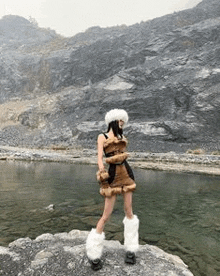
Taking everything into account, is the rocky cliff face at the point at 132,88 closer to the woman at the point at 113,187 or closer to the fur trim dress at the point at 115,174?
the woman at the point at 113,187

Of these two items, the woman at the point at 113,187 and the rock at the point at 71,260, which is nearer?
the rock at the point at 71,260

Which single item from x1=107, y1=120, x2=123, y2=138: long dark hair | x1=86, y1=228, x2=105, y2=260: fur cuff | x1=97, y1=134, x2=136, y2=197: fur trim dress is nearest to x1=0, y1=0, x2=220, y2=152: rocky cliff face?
x1=107, y1=120, x2=123, y2=138: long dark hair

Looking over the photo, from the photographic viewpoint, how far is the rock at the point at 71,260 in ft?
12.6

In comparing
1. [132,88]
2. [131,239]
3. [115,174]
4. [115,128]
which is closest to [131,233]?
[131,239]

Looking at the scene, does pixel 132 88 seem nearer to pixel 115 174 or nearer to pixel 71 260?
pixel 115 174

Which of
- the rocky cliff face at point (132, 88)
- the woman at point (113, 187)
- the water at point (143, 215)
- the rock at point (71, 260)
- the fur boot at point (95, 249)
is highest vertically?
the rocky cliff face at point (132, 88)

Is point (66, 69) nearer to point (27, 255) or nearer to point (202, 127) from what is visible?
point (202, 127)

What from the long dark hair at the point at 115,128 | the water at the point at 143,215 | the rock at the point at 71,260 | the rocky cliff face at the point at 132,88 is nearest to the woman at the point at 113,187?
the long dark hair at the point at 115,128

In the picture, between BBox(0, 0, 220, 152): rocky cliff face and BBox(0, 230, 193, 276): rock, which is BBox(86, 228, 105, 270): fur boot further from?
BBox(0, 0, 220, 152): rocky cliff face

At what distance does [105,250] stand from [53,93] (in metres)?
58.7

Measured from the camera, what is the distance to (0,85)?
6762cm

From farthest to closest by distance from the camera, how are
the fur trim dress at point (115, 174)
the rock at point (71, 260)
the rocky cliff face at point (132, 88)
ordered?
the rocky cliff face at point (132, 88) → the fur trim dress at point (115, 174) → the rock at point (71, 260)

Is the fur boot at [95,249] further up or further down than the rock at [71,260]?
further up

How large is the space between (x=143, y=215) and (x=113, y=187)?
191 inches
